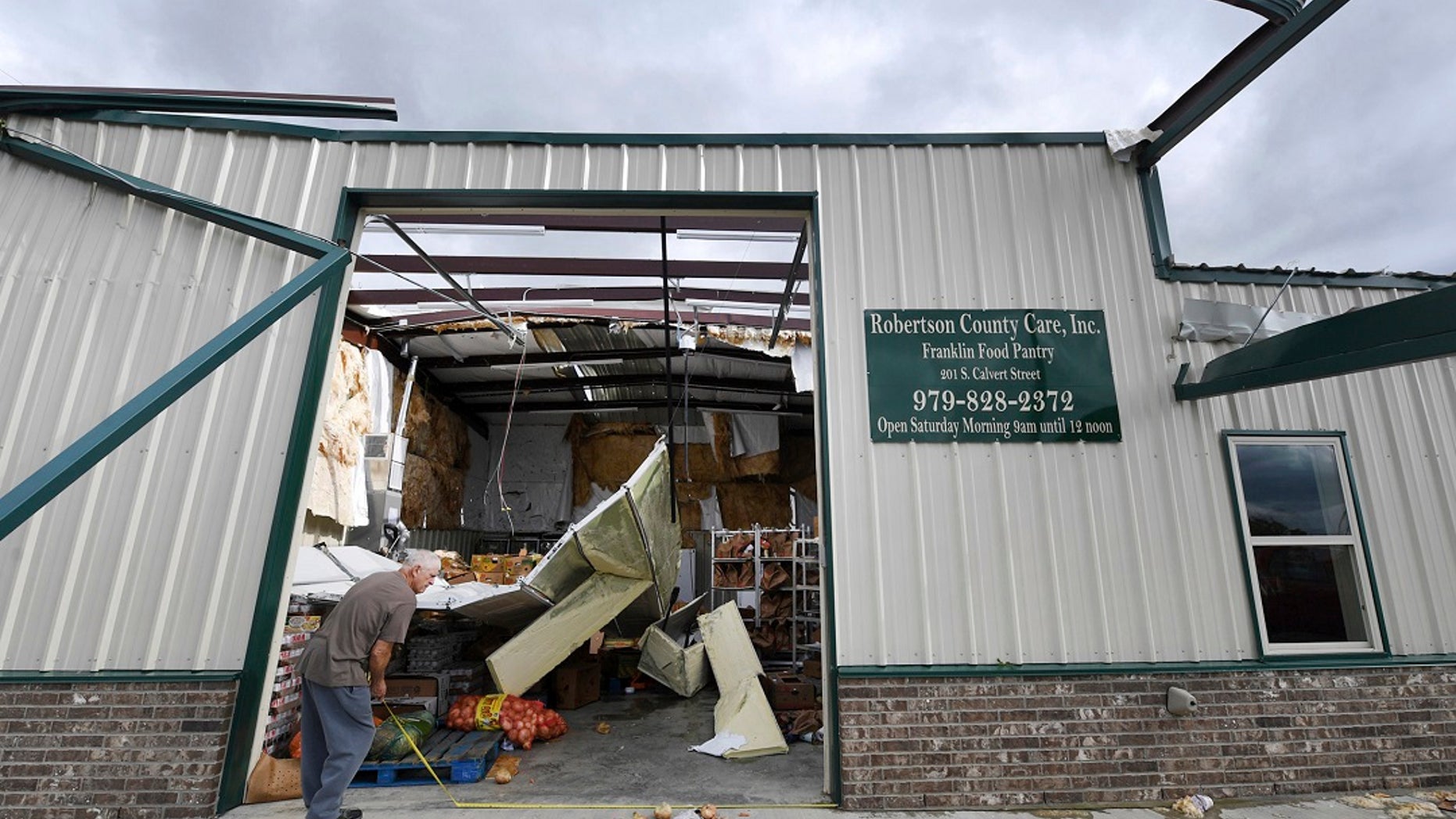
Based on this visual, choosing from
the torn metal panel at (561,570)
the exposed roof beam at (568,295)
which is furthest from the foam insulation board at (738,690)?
the exposed roof beam at (568,295)

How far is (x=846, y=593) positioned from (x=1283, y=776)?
3402 millimetres

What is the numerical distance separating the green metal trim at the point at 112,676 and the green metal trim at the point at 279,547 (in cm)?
18

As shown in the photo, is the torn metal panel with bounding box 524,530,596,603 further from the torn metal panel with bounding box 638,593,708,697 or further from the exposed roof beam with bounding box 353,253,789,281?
the exposed roof beam with bounding box 353,253,789,281

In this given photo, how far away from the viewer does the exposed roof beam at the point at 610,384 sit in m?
14.4

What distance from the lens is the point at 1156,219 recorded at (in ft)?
19.1

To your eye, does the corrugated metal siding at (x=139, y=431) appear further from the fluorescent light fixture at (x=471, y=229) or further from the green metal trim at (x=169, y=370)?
the fluorescent light fixture at (x=471, y=229)

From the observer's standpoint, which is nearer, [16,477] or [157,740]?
[157,740]

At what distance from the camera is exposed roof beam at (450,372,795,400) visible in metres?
14.4

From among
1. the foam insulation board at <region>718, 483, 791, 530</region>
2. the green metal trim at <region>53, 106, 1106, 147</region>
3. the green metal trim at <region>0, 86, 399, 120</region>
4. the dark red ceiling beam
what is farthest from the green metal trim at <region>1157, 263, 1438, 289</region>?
the foam insulation board at <region>718, 483, 791, 530</region>

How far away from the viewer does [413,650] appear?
7.23 m

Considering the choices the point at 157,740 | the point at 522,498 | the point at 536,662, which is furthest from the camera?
the point at 522,498

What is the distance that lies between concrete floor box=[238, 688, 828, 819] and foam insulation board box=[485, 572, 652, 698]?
28.5 inches

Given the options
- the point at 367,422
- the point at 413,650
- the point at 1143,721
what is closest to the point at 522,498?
→ the point at 367,422

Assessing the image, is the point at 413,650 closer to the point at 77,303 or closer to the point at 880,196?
the point at 77,303
